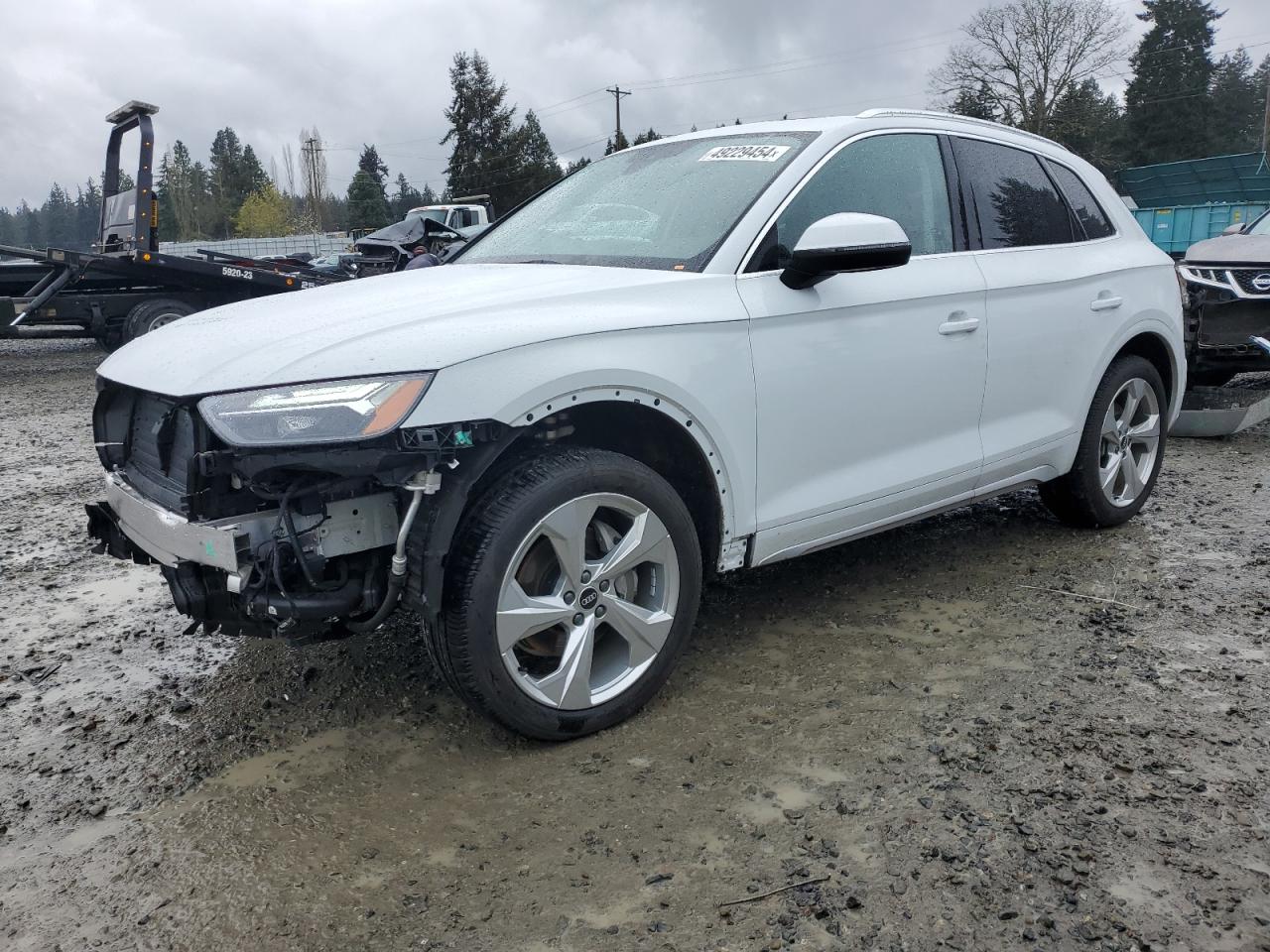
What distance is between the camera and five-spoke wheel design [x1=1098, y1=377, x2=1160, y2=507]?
4.42 m

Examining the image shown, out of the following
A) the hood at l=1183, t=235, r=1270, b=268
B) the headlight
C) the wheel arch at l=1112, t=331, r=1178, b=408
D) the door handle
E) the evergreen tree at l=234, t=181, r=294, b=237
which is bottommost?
the wheel arch at l=1112, t=331, r=1178, b=408

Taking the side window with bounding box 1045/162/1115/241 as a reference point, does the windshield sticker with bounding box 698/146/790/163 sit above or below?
above

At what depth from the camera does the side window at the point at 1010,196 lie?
380cm

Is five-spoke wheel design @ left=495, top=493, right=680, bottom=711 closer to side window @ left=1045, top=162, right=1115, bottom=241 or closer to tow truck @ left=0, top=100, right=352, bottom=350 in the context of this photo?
side window @ left=1045, top=162, right=1115, bottom=241

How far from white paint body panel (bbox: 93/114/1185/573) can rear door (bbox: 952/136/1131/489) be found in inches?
0.4

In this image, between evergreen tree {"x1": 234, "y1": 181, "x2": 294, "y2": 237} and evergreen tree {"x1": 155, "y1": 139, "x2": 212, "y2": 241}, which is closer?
evergreen tree {"x1": 234, "y1": 181, "x2": 294, "y2": 237}

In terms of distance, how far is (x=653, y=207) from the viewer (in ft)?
11.0

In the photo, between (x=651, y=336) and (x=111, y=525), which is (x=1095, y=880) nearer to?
(x=651, y=336)

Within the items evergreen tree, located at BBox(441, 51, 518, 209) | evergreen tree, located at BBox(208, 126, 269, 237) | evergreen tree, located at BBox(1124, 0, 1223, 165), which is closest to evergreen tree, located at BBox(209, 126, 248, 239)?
evergreen tree, located at BBox(208, 126, 269, 237)

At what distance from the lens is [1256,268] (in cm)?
705

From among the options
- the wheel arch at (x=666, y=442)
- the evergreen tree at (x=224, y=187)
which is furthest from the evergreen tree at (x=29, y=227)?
the wheel arch at (x=666, y=442)

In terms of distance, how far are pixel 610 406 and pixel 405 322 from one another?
0.59 m

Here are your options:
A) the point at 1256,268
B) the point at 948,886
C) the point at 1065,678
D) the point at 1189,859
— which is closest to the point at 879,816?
the point at 948,886

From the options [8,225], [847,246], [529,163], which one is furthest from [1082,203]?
[8,225]
